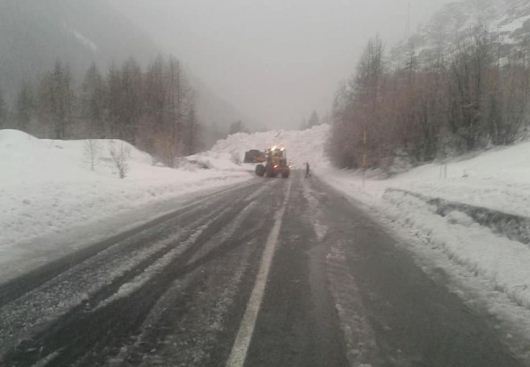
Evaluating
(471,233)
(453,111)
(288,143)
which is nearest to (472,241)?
(471,233)

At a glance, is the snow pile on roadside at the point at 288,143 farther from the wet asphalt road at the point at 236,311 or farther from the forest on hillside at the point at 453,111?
the wet asphalt road at the point at 236,311

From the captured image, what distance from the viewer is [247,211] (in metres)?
13.8

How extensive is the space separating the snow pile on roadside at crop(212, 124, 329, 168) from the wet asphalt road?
91150mm

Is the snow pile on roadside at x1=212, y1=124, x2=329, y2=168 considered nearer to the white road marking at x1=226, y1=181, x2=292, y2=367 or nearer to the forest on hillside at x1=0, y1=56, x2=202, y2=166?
the forest on hillside at x1=0, y1=56, x2=202, y2=166

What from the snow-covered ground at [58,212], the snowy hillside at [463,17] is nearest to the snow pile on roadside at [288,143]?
the snowy hillside at [463,17]

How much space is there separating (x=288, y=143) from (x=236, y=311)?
11602 cm

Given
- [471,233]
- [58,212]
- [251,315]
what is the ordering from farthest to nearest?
[58,212], [471,233], [251,315]

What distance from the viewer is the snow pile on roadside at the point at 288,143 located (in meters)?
105

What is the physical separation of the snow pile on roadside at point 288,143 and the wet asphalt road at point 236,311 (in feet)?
299

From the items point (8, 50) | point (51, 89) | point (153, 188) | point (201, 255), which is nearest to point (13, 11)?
point (8, 50)

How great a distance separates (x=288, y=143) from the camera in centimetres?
12006

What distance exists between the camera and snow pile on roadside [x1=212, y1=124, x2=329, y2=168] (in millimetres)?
105375

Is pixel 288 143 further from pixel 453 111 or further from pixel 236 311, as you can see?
pixel 236 311

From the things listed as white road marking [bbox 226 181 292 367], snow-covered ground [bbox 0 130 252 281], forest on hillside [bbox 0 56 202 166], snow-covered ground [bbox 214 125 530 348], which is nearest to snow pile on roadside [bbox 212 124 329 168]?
forest on hillside [bbox 0 56 202 166]
